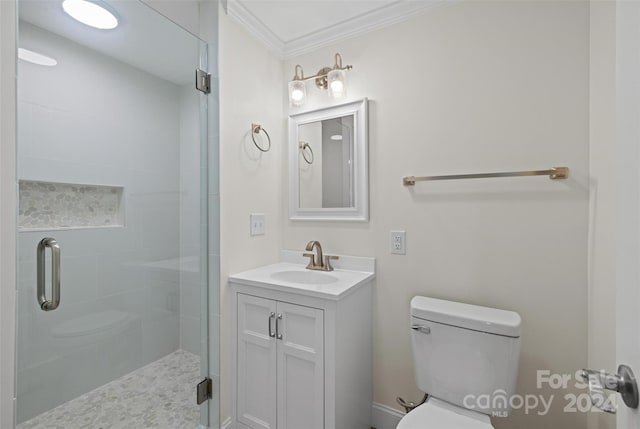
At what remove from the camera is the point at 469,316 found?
4.06ft

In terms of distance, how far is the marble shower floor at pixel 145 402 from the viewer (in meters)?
1.37

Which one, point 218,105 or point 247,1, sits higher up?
point 247,1

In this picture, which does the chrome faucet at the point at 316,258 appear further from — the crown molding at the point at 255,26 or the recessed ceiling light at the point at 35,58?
the recessed ceiling light at the point at 35,58

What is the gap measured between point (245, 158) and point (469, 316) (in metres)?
1.46

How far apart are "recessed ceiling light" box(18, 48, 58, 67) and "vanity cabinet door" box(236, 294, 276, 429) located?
1.36 metres

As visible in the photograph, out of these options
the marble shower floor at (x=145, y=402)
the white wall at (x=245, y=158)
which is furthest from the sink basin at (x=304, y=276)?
the marble shower floor at (x=145, y=402)

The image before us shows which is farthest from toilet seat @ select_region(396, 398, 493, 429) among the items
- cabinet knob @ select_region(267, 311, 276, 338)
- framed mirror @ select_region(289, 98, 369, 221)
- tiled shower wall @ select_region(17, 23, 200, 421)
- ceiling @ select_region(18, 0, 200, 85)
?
ceiling @ select_region(18, 0, 200, 85)

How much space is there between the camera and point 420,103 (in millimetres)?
1580

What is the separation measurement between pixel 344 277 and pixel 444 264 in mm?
543

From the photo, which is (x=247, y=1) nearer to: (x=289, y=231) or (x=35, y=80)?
(x=35, y=80)

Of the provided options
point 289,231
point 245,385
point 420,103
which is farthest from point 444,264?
point 245,385

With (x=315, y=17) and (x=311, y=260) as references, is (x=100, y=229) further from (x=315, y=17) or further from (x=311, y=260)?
(x=315, y=17)

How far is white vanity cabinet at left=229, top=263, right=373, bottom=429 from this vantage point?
1318 millimetres

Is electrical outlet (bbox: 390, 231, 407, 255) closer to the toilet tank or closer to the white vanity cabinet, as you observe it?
the white vanity cabinet
